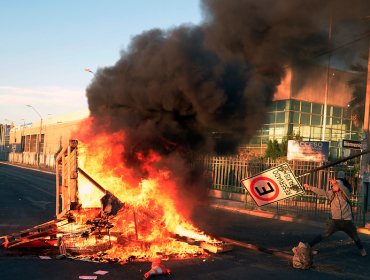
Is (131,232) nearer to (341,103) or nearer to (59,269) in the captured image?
(59,269)

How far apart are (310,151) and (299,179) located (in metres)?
1.23

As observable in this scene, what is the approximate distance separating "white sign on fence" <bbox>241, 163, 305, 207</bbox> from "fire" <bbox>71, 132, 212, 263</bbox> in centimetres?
145

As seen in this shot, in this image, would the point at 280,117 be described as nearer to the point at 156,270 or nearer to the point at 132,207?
Result: the point at 132,207

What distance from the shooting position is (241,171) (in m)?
15.0

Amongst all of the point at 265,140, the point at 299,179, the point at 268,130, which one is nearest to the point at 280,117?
the point at 268,130

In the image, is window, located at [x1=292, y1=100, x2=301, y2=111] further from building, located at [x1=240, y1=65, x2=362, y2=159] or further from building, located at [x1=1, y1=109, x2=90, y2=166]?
building, located at [x1=1, y1=109, x2=90, y2=166]

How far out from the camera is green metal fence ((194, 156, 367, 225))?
35.9 ft

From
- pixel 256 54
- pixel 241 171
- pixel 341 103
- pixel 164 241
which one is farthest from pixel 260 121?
pixel 341 103

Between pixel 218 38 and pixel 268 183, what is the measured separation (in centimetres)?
586

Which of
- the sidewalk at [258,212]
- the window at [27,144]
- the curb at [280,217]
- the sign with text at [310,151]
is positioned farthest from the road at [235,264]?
the window at [27,144]

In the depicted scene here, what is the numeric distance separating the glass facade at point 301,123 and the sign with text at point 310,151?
6092mm

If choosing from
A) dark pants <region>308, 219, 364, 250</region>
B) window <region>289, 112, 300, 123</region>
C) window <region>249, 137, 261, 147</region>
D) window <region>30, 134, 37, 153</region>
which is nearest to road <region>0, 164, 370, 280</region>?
dark pants <region>308, 219, 364, 250</region>

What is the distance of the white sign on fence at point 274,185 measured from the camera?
21.1ft

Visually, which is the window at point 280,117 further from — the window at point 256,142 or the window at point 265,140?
the window at point 256,142
